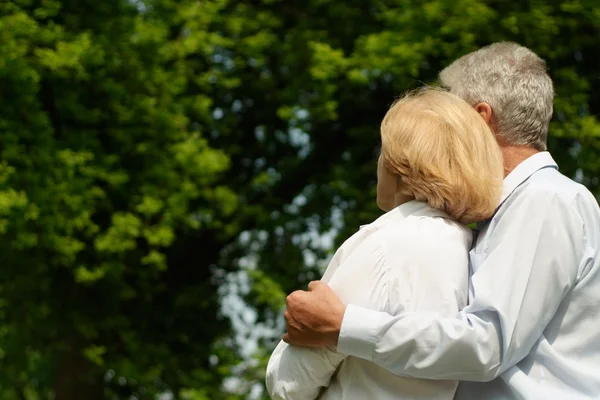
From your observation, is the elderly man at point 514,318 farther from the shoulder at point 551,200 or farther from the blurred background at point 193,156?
the blurred background at point 193,156

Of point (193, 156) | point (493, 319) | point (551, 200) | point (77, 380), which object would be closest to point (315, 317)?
point (493, 319)

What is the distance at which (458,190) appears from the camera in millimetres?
2822

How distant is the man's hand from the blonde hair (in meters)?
0.36

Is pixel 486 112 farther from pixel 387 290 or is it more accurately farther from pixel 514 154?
pixel 387 290

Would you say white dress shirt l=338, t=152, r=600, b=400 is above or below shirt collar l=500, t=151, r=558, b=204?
below

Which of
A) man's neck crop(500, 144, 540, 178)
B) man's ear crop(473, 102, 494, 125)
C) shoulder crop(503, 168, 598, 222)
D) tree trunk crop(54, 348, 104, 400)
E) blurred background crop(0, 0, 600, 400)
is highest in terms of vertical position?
man's ear crop(473, 102, 494, 125)

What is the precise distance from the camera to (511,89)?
3.07 metres

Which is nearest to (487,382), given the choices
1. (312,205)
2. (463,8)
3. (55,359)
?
(463,8)

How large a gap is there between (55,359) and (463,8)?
446 centimetres

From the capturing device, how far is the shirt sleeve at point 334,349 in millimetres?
2752

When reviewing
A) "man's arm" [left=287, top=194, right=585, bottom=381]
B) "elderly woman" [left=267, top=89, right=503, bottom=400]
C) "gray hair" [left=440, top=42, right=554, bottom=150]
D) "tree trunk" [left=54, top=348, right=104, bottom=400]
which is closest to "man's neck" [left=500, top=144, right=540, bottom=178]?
"gray hair" [left=440, top=42, right=554, bottom=150]

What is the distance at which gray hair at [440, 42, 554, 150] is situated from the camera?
10.0 ft

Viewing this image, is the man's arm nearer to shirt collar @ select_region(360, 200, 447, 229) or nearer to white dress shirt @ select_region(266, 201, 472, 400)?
white dress shirt @ select_region(266, 201, 472, 400)

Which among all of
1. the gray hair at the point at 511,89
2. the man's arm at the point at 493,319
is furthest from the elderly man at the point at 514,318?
the gray hair at the point at 511,89
